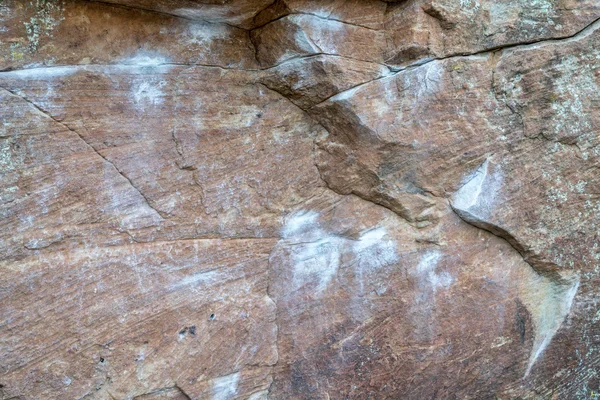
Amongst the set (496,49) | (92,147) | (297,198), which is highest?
(496,49)

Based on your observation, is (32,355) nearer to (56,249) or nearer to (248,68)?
(56,249)

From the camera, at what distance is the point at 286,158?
3.57 m

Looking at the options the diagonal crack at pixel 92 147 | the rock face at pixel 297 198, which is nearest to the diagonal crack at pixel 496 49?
the rock face at pixel 297 198

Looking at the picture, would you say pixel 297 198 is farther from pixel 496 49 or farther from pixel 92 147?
pixel 496 49

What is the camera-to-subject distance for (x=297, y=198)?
3.59m

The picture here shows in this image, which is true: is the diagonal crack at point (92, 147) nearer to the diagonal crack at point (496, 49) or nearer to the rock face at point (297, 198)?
the rock face at point (297, 198)

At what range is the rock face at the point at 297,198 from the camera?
312 centimetres

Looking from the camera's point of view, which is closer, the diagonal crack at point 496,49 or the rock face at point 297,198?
the rock face at point 297,198

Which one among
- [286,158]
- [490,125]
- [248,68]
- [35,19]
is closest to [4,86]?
[35,19]

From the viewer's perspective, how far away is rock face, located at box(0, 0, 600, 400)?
3121 millimetres

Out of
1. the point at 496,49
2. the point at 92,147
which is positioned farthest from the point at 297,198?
the point at 496,49

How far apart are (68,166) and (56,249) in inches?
16.5

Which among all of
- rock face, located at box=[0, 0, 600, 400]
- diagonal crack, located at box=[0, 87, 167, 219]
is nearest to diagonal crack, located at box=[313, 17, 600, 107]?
rock face, located at box=[0, 0, 600, 400]

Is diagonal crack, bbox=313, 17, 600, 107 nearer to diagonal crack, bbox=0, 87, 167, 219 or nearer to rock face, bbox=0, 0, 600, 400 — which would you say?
rock face, bbox=0, 0, 600, 400
